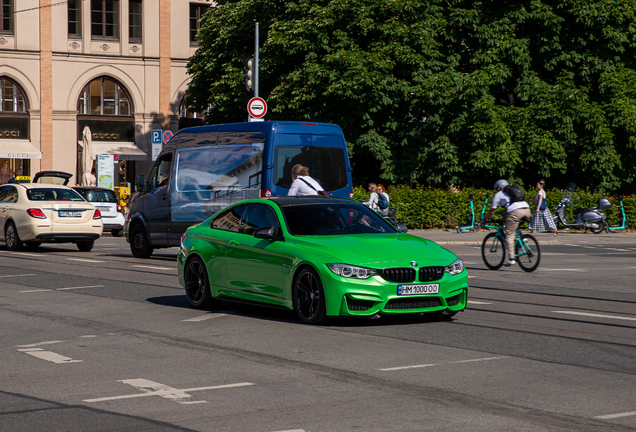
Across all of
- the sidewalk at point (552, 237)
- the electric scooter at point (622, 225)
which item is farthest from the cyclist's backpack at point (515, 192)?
the electric scooter at point (622, 225)

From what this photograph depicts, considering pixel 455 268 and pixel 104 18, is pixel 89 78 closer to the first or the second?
pixel 104 18

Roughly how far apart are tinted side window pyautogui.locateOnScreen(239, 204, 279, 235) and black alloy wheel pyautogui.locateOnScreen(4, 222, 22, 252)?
12600mm

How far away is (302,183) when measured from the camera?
1577cm

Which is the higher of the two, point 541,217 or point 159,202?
point 159,202

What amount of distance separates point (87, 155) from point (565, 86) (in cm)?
2016

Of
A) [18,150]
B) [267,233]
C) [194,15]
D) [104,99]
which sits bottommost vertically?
→ [267,233]

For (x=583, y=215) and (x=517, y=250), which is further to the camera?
(x=583, y=215)

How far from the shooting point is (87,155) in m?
39.9

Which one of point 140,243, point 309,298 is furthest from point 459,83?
point 309,298

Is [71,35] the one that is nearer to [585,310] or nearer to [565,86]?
[565,86]

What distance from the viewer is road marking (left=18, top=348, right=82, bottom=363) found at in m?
7.53

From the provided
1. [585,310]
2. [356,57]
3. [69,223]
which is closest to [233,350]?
[585,310]

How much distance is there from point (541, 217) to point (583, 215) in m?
2.02

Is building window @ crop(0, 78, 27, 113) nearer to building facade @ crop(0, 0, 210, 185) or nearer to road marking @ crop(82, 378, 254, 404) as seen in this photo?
building facade @ crop(0, 0, 210, 185)
